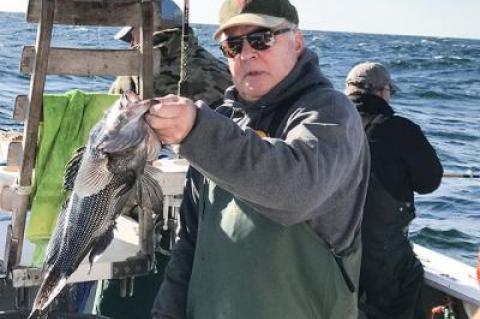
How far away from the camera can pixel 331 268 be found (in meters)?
2.69

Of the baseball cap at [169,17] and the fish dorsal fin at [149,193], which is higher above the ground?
the baseball cap at [169,17]

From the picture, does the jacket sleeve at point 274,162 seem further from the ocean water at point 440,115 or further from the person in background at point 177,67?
the person in background at point 177,67

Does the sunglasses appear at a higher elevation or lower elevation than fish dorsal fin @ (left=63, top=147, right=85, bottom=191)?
higher

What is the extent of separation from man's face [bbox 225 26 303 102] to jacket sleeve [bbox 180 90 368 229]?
0.36 metres

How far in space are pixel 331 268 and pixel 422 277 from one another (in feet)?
7.15

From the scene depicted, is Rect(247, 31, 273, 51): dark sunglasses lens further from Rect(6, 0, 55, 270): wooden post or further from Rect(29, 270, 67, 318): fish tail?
Rect(6, 0, 55, 270): wooden post

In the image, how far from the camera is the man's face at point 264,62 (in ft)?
8.90

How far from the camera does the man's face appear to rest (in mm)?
2713

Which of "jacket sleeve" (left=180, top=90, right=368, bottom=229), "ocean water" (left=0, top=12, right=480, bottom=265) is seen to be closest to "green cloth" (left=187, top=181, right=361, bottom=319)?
"jacket sleeve" (left=180, top=90, right=368, bottom=229)

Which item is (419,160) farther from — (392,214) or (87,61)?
(87,61)

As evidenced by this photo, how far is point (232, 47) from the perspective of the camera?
9.14 feet

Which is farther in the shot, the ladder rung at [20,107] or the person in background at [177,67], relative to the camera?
the person in background at [177,67]

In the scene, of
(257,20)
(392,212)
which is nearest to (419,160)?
(392,212)

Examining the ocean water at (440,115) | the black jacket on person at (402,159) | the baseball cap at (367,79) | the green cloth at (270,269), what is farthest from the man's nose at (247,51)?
the baseball cap at (367,79)
